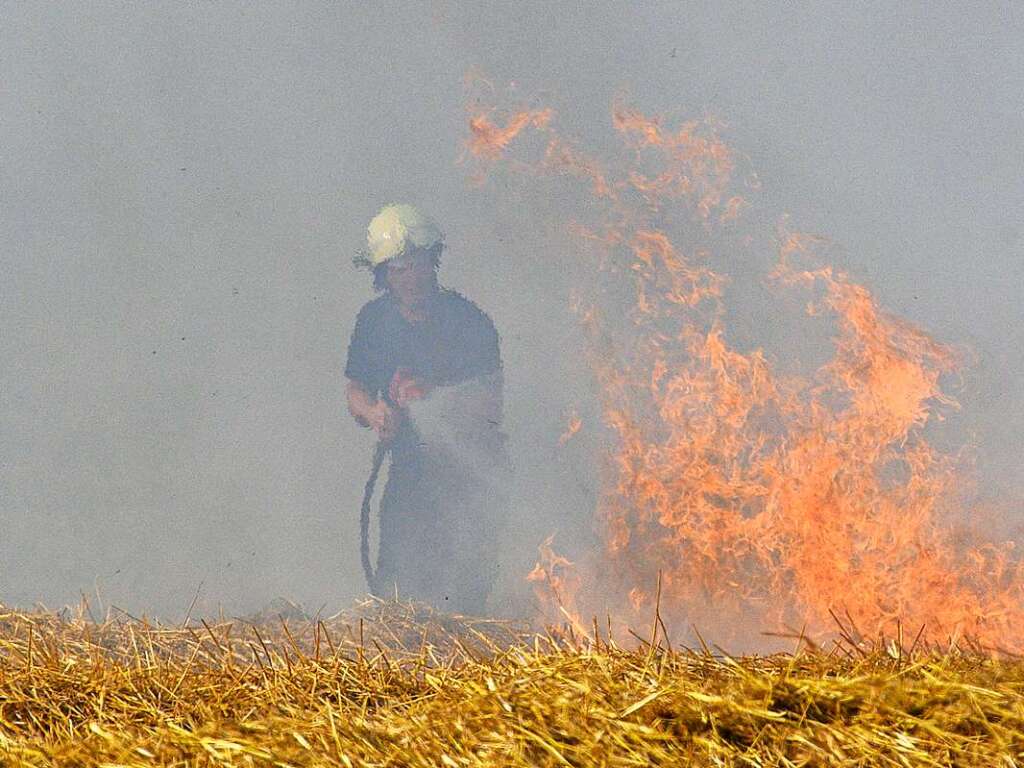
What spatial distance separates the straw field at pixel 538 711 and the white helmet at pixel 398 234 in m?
6.59

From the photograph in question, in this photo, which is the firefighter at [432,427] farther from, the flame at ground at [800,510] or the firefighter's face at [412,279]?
the flame at ground at [800,510]

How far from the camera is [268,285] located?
22.2m

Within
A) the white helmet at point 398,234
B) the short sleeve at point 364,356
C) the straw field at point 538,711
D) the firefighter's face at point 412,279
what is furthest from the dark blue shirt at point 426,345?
the straw field at point 538,711

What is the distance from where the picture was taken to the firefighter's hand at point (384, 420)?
9.72 meters

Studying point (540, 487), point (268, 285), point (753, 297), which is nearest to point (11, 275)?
point (268, 285)

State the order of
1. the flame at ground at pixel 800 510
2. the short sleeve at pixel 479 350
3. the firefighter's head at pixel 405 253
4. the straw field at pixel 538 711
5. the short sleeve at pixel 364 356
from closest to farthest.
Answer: the straw field at pixel 538 711, the flame at ground at pixel 800 510, the short sleeve at pixel 479 350, the short sleeve at pixel 364 356, the firefighter's head at pixel 405 253

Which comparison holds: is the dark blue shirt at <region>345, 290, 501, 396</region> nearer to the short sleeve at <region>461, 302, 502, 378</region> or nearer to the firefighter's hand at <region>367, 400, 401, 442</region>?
the short sleeve at <region>461, 302, 502, 378</region>

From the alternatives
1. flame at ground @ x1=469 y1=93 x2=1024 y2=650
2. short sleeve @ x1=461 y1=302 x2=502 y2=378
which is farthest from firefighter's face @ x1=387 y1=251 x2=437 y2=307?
flame at ground @ x1=469 y1=93 x2=1024 y2=650

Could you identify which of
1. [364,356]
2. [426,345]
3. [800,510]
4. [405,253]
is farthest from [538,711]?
[405,253]

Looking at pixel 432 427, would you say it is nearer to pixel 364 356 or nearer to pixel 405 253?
pixel 364 356

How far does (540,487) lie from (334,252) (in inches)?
290

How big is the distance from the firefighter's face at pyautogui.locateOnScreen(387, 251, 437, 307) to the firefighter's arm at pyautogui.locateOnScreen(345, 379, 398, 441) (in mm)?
815

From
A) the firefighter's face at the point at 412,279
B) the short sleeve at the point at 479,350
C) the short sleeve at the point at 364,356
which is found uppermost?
the firefighter's face at the point at 412,279

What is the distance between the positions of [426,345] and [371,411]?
707 mm
